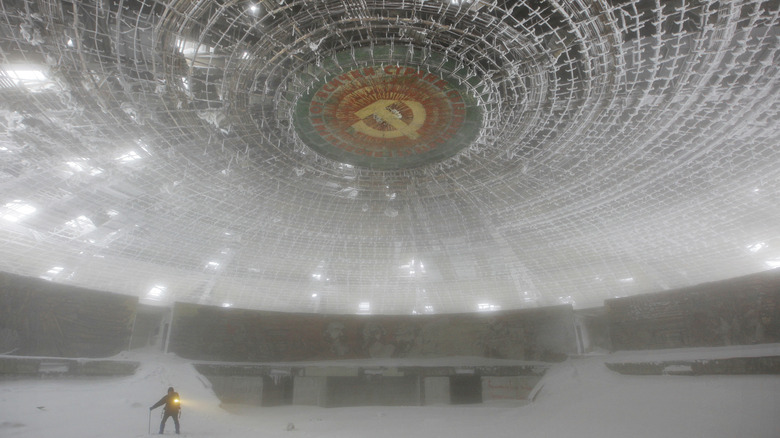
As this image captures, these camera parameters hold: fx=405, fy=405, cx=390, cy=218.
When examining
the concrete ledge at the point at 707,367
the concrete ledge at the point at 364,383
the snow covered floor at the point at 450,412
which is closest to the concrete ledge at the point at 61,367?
the snow covered floor at the point at 450,412

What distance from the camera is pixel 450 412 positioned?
12.5 m

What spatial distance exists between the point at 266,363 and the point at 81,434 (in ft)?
26.3

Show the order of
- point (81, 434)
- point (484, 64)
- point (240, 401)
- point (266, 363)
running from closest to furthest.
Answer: point (484, 64)
point (81, 434)
point (240, 401)
point (266, 363)

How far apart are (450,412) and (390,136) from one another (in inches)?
346

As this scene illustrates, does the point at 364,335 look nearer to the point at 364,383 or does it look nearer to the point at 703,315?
the point at 364,383

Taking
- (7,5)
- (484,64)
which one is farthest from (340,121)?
(7,5)

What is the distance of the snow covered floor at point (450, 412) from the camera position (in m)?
7.66

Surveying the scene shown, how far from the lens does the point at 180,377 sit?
13.5 m


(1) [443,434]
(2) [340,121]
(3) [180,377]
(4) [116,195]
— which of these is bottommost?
(1) [443,434]

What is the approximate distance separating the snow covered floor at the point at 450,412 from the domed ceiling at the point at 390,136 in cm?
430

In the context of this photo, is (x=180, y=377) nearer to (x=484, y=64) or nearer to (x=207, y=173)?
(x=207, y=173)

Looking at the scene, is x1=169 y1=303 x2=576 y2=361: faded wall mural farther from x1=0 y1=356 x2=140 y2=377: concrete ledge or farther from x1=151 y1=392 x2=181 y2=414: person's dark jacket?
x1=151 y1=392 x2=181 y2=414: person's dark jacket

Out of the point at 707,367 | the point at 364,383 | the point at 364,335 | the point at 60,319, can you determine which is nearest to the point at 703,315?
the point at 707,367

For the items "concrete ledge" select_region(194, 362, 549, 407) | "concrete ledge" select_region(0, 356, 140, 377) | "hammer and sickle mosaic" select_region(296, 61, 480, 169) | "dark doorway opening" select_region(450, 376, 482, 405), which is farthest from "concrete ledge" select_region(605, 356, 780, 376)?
"concrete ledge" select_region(0, 356, 140, 377)
